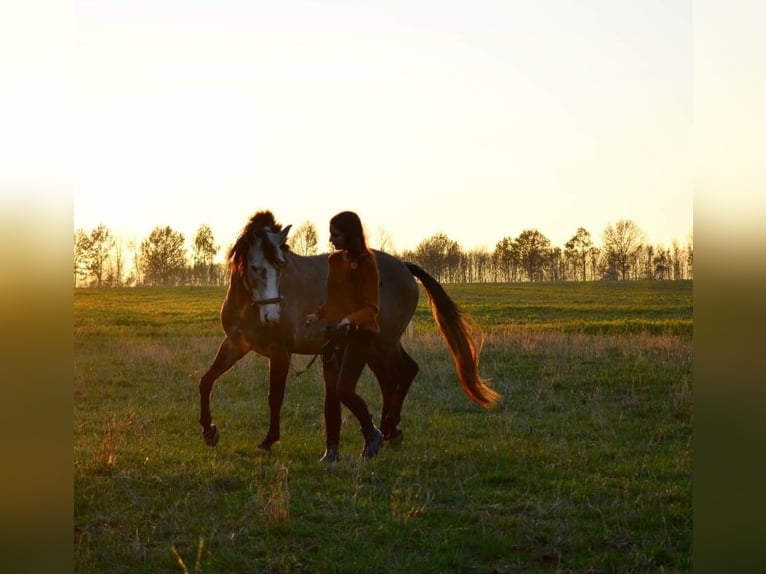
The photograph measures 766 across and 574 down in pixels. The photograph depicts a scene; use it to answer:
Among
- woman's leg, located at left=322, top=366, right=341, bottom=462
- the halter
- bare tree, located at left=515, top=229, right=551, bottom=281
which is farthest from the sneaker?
bare tree, located at left=515, top=229, right=551, bottom=281

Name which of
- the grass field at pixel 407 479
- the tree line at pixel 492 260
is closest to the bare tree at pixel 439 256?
the tree line at pixel 492 260

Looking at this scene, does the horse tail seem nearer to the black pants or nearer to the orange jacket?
the black pants

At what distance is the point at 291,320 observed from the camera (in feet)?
27.7

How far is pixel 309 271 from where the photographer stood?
8.94 meters

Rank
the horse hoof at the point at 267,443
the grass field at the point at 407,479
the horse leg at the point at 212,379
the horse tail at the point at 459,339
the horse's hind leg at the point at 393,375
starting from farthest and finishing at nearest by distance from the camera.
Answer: the horse tail at the point at 459,339, the horse's hind leg at the point at 393,375, the horse leg at the point at 212,379, the horse hoof at the point at 267,443, the grass field at the point at 407,479

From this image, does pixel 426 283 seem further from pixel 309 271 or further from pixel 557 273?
pixel 557 273

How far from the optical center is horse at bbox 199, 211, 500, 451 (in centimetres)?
757

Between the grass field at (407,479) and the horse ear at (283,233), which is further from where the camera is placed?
the horse ear at (283,233)

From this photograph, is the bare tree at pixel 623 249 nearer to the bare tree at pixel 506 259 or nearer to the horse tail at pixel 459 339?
the bare tree at pixel 506 259

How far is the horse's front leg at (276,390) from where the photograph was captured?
→ 306 inches

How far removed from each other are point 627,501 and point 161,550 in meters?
3.39

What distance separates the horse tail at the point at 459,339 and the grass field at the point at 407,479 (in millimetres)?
495
